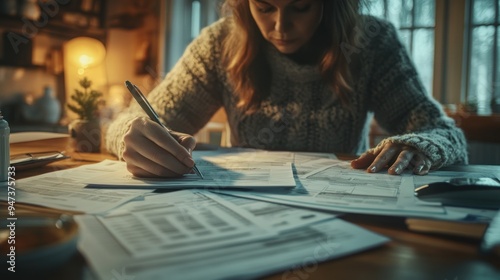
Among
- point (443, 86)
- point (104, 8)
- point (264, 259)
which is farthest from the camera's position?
point (104, 8)

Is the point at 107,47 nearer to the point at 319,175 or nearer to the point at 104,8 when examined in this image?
the point at 104,8

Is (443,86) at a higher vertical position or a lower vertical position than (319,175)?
higher

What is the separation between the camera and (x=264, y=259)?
34cm

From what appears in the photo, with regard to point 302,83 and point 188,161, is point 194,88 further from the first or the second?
point 188,161

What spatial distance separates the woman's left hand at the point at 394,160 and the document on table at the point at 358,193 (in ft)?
0.05

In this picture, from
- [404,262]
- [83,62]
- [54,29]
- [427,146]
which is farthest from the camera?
[54,29]

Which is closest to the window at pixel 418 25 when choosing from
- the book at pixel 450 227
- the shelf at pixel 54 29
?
the shelf at pixel 54 29

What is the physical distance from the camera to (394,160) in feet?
2.55

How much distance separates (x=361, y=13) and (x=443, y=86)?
1699mm

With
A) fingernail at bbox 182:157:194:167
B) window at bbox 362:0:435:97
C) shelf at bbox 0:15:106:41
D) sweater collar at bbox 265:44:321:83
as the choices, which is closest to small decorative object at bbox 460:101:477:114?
window at bbox 362:0:435:97

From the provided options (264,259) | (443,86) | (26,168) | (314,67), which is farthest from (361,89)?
(443,86)

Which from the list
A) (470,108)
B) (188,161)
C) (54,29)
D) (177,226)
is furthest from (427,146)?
(54,29)

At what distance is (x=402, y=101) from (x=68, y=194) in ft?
2.73

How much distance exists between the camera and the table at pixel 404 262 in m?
0.33
